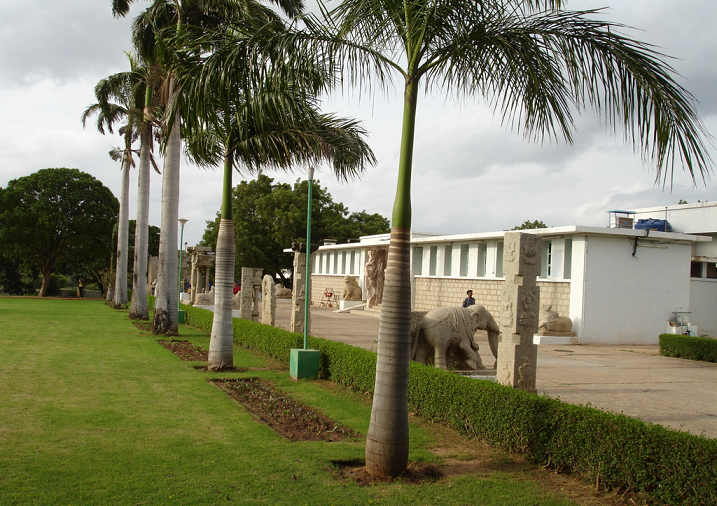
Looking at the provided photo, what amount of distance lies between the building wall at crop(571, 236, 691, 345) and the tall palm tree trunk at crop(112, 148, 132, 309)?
2295cm

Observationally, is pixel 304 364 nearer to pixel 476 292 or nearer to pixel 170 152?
pixel 170 152

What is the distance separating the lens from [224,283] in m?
12.0

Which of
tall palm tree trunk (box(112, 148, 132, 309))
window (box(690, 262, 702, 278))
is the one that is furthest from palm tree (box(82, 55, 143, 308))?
window (box(690, 262, 702, 278))

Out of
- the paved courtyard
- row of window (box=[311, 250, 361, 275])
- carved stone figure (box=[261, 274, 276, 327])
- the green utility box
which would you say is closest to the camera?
the paved courtyard

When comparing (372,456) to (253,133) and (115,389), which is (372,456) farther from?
(253,133)

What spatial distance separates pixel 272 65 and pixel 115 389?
623 centimetres

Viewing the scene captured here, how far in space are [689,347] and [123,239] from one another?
26698 mm

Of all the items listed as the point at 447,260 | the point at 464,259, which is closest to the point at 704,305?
the point at 464,259

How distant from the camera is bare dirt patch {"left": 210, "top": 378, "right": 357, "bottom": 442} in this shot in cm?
750

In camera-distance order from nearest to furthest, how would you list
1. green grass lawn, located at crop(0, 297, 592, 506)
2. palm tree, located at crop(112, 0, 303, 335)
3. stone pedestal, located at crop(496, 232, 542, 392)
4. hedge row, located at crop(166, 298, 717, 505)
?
hedge row, located at crop(166, 298, 717, 505)
green grass lawn, located at crop(0, 297, 592, 506)
stone pedestal, located at crop(496, 232, 542, 392)
palm tree, located at crop(112, 0, 303, 335)

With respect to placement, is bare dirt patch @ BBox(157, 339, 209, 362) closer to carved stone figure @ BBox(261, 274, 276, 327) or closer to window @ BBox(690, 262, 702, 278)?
carved stone figure @ BBox(261, 274, 276, 327)

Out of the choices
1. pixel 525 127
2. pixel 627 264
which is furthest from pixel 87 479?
pixel 627 264

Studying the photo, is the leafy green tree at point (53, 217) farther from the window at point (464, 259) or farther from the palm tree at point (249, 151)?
the palm tree at point (249, 151)

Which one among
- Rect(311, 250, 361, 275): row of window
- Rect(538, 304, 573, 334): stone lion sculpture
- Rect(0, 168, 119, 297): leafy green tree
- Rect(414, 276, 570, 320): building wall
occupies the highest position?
Rect(0, 168, 119, 297): leafy green tree
